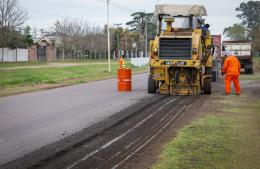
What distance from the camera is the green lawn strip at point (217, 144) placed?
24.9 feet

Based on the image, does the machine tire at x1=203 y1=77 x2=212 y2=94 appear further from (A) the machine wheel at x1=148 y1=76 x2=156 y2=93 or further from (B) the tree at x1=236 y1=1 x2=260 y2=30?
(B) the tree at x1=236 y1=1 x2=260 y2=30

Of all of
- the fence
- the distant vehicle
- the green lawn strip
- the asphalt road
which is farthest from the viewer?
the fence

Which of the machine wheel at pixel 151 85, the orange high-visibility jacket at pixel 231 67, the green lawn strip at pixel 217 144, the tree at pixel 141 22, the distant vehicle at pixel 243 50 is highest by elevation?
the tree at pixel 141 22

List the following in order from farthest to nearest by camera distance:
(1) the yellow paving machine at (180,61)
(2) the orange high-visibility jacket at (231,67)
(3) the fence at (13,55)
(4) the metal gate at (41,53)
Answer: (4) the metal gate at (41,53) < (3) the fence at (13,55) < (2) the orange high-visibility jacket at (231,67) < (1) the yellow paving machine at (180,61)

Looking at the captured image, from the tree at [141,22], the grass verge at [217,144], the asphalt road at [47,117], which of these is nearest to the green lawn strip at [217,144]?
the grass verge at [217,144]

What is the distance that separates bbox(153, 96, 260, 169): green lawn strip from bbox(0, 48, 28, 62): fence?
5394 cm

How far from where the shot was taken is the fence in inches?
2520

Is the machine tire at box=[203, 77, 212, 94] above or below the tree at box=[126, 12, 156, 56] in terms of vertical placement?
below

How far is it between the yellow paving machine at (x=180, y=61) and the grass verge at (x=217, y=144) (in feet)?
16.2

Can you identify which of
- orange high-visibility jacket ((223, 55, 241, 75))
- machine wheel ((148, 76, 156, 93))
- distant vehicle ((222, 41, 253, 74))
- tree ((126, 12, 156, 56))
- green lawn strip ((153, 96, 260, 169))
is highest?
tree ((126, 12, 156, 56))

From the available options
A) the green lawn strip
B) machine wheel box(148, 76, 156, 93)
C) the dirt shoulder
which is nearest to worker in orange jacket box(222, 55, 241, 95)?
machine wheel box(148, 76, 156, 93)

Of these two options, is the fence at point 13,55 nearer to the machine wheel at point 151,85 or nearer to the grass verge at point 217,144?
the machine wheel at point 151,85

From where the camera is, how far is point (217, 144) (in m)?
9.11

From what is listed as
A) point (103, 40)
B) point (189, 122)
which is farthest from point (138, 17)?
point (189, 122)
